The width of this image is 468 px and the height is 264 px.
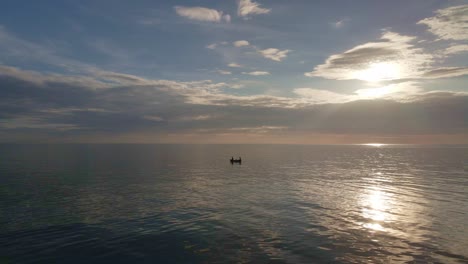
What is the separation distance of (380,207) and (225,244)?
1070 inches

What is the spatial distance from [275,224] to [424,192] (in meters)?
38.1

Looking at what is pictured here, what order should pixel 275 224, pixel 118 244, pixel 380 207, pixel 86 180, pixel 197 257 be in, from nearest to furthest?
1. pixel 197 257
2. pixel 118 244
3. pixel 275 224
4. pixel 380 207
5. pixel 86 180

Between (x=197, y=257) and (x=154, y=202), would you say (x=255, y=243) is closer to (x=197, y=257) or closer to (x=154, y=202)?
(x=197, y=257)

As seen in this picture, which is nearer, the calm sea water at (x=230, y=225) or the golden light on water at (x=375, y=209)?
the calm sea water at (x=230, y=225)

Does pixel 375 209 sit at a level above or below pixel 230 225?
below

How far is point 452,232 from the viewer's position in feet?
104

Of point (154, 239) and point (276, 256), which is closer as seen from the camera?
point (276, 256)

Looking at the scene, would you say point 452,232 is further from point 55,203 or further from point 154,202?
point 55,203

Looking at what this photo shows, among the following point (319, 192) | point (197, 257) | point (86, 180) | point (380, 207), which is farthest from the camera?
point (86, 180)

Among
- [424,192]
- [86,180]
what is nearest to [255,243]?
[424,192]

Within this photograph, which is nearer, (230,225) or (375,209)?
(230,225)

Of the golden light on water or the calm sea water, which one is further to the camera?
the golden light on water

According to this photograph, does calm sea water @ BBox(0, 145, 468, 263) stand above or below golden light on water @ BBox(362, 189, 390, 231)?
above

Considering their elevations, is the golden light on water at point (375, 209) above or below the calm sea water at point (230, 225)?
below
